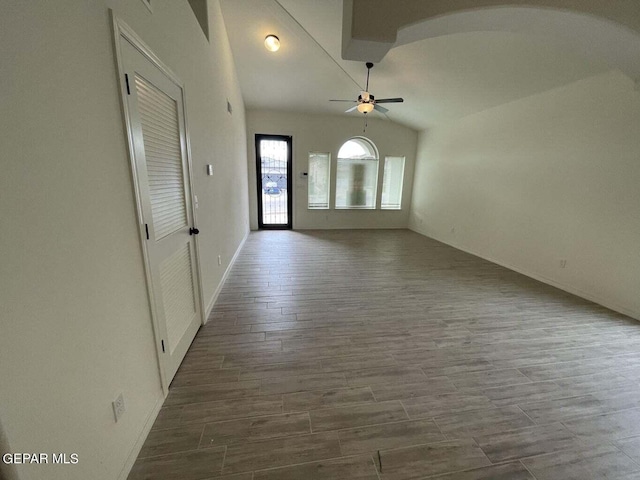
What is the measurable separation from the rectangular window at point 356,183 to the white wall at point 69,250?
569 centimetres

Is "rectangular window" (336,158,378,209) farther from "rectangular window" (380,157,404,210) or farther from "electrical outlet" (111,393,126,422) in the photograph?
"electrical outlet" (111,393,126,422)

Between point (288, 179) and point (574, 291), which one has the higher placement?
point (288, 179)

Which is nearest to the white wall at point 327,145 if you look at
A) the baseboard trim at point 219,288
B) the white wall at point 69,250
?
the baseboard trim at point 219,288

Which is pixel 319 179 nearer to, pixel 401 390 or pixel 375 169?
pixel 375 169

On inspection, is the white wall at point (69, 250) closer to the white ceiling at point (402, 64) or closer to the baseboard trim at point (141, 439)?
the baseboard trim at point (141, 439)

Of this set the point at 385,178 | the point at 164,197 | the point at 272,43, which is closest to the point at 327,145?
the point at 385,178

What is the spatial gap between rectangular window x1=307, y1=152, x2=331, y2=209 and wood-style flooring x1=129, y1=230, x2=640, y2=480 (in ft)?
13.4

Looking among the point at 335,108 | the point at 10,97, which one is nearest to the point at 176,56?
the point at 10,97

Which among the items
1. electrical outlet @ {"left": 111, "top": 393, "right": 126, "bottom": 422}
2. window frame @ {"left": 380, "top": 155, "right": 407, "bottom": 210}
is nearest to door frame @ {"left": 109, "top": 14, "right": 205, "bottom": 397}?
electrical outlet @ {"left": 111, "top": 393, "right": 126, "bottom": 422}

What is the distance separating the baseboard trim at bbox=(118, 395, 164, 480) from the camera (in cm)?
119

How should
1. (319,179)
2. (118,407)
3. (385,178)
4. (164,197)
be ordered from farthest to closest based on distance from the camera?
(385,178) → (319,179) → (164,197) → (118,407)

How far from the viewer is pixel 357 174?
701 centimetres

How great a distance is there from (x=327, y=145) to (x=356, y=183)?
4.35 feet

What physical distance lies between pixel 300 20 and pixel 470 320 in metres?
4.50
